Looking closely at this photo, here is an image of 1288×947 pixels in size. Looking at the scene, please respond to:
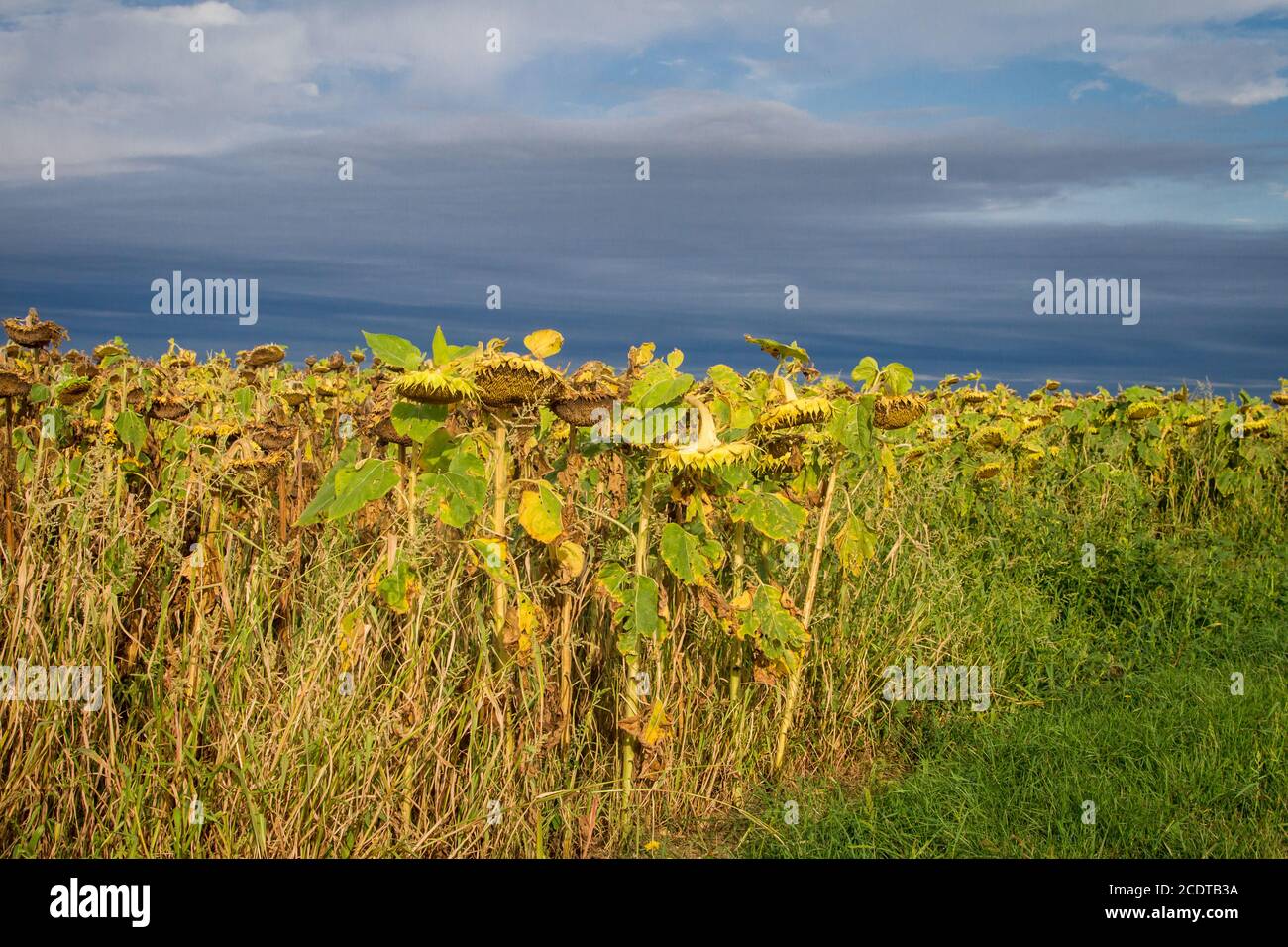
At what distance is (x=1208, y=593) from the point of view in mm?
5996

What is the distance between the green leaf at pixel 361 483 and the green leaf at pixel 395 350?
0.25m

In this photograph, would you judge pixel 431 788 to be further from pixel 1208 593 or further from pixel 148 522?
pixel 1208 593

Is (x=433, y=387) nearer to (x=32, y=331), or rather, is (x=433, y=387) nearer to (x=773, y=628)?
(x=773, y=628)

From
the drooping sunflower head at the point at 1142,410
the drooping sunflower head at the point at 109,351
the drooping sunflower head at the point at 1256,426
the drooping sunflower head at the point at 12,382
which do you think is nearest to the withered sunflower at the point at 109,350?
the drooping sunflower head at the point at 109,351

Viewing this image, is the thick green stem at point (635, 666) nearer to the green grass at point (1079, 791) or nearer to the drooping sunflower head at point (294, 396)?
the green grass at point (1079, 791)

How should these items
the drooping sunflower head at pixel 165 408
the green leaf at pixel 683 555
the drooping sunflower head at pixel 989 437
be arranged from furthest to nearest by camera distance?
1. the drooping sunflower head at pixel 989 437
2. the drooping sunflower head at pixel 165 408
3. the green leaf at pixel 683 555

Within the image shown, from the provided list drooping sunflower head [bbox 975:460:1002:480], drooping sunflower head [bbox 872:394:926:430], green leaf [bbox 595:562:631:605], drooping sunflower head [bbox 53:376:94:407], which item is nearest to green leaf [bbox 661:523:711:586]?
green leaf [bbox 595:562:631:605]

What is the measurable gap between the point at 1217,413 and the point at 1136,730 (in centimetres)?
535

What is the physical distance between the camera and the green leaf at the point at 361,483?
2760 millimetres

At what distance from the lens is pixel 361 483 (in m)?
2.80

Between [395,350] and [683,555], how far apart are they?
948mm

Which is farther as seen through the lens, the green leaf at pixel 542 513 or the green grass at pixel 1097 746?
the green grass at pixel 1097 746

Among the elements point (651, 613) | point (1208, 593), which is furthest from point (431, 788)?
point (1208, 593)

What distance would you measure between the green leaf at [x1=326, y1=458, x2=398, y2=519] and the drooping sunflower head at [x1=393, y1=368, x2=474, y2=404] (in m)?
0.19
